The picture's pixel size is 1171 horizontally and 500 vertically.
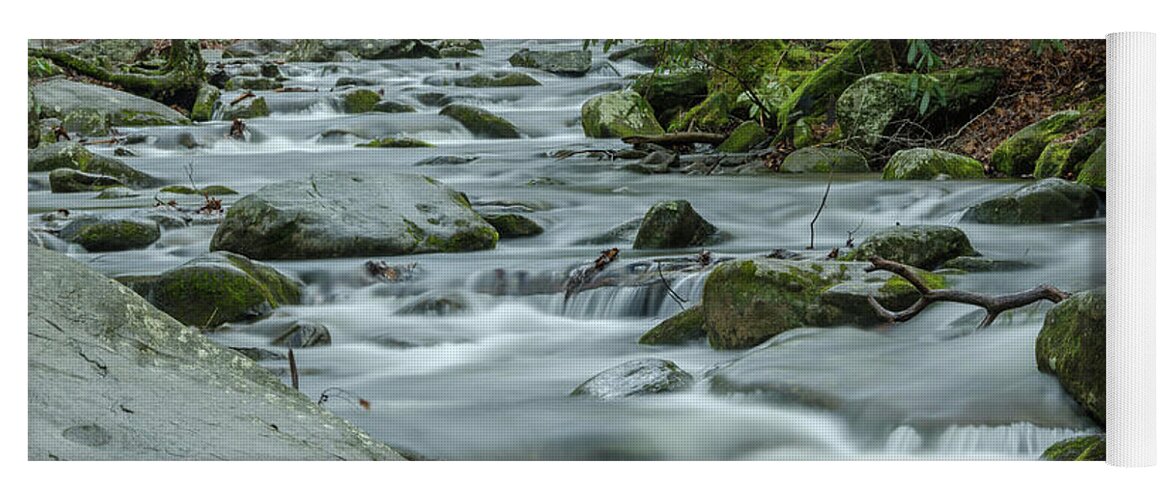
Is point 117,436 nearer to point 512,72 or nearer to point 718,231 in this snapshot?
point 512,72

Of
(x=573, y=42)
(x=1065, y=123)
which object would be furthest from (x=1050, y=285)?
(x=573, y=42)

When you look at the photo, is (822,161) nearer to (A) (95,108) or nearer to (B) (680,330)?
(B) (680,330)

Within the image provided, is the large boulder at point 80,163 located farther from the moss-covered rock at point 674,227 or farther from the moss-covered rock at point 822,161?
the moss-covered rock at point 822,161

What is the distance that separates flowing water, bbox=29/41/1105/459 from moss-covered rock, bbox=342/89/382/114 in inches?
1.3

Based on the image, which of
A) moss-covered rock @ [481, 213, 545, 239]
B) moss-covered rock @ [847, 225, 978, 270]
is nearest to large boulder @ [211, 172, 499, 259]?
moss-covered rock @ [481, 213, 545, 239]

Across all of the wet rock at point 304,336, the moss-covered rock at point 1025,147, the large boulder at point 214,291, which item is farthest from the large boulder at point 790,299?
the large boulder at point 214,291

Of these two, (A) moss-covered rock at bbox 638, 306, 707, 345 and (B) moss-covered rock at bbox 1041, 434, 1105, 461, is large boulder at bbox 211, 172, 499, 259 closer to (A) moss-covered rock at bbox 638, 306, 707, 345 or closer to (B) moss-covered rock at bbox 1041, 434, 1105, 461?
(A) moss-covered rock at bbox 638, 306, 707, 345

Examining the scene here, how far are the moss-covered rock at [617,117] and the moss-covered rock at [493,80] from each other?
0.84 feet

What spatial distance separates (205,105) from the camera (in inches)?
150

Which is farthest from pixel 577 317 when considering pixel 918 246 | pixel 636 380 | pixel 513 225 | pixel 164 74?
pixel 164 74

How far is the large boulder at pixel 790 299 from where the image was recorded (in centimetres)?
359

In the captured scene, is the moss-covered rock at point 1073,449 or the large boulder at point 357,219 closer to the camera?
the moss-covered rock at point 1073,449

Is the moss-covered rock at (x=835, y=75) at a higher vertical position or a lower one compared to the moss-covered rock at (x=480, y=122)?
higher
